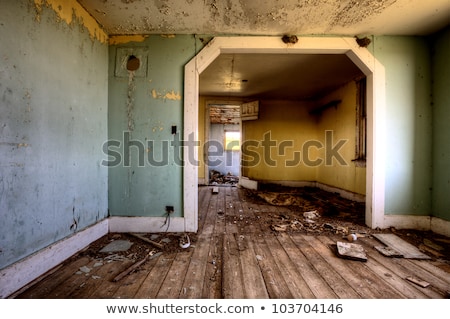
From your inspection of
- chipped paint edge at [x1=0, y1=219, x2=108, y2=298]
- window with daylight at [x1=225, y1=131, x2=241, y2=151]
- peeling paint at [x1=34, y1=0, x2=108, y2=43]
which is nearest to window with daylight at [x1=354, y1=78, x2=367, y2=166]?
peeling paint at [x1=34, y1=0, x2=108, y2=43]

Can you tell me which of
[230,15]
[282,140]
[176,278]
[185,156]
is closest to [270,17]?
[230,15]

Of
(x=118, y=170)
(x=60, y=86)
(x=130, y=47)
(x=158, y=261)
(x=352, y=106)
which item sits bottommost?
(x=158, y=261)

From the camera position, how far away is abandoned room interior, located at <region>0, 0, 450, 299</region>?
1668 mm

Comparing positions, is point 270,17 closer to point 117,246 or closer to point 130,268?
point 130,268

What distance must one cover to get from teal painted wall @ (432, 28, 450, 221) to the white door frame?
2.19 feet

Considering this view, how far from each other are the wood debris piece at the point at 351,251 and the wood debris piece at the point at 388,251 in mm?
199

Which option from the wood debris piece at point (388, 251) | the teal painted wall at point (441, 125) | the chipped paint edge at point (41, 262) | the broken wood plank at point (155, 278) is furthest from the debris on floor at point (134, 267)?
the teal painted wall at point (441, 125)

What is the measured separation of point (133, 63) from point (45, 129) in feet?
4.88

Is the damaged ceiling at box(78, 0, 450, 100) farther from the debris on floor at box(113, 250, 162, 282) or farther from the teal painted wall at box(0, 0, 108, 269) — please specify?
the debris on floor at box(113, 250, 162, 282)

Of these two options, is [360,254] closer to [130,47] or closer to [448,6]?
[448,6]

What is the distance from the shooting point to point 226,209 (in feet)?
13.5

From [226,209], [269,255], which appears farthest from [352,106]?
[269,255]

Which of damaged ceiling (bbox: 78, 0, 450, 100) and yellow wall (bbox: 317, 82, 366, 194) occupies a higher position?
damaged ceiling (bbox: 78, 0, 450, 100)
